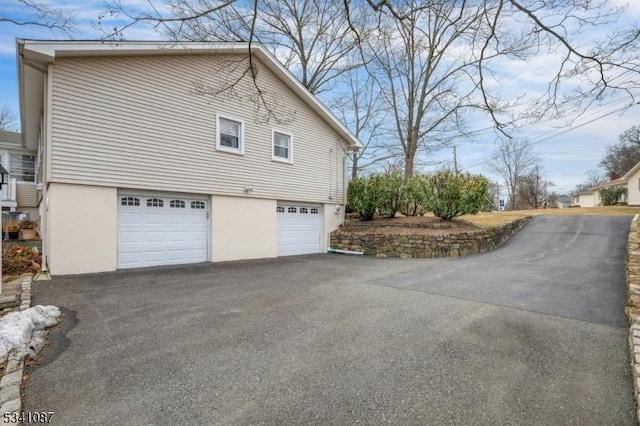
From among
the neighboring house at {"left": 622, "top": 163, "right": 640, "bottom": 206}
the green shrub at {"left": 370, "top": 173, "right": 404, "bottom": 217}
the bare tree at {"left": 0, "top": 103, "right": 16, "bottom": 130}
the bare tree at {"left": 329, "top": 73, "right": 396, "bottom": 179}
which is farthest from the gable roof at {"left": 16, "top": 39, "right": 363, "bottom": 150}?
the neighboring house at {"left": 622, "top": 163, "right": 640, "bottom": 206}

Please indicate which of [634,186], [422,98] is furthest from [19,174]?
[634,186]

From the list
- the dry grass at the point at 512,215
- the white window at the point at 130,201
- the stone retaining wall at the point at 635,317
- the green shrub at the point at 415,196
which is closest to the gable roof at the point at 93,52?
the white window at the point at 130,201

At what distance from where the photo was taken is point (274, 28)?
1677 centimetres

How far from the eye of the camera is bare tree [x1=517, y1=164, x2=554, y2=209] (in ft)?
137

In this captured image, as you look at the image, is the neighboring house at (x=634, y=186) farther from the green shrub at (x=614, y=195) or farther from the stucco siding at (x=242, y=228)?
the stucco siding at (x=242, y=228)

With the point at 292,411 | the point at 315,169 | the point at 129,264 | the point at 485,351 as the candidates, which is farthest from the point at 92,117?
the point at 485,351

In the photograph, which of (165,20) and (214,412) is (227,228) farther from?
(214,412)

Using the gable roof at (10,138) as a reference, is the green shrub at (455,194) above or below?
below

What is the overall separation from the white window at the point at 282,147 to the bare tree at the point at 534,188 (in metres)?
40.5

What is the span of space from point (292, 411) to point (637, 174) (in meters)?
35.0

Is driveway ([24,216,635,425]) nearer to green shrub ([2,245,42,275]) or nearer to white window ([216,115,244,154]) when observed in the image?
green shrub ([2,245,42,275])

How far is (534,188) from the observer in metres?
42.6

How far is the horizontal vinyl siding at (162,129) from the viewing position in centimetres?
734

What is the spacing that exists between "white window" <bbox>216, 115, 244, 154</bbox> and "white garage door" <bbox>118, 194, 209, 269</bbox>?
195 centimetres
